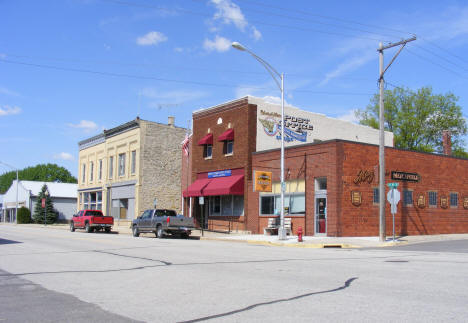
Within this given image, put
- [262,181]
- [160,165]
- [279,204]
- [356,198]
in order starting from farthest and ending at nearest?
1. [160,165]
2. [279,204]
3. [262,181]
4. [356,198]

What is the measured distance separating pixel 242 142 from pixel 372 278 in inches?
902

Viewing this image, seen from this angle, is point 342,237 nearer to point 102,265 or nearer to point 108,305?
point 102,265

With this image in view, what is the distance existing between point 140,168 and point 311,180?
20.4 m

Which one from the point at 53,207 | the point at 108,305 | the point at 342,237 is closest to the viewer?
the point at 108,305

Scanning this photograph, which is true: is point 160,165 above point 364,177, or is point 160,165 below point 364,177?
above

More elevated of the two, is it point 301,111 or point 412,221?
point 301,111

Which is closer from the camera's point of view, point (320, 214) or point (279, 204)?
point (320, 214)

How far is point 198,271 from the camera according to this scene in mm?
11219

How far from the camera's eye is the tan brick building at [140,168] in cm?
4322

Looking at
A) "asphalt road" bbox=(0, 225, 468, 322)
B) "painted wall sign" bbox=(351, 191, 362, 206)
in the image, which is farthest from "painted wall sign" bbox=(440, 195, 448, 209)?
"asphalt road" bbox=(0, 225, 468, 322)

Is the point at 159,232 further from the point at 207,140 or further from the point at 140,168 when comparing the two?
A: the point at 140,168

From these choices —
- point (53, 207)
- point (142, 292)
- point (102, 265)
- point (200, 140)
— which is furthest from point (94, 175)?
point (142, 292)

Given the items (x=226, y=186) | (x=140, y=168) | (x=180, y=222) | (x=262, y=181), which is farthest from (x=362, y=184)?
(x=140, y=168)

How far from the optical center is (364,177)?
87.9 ft
